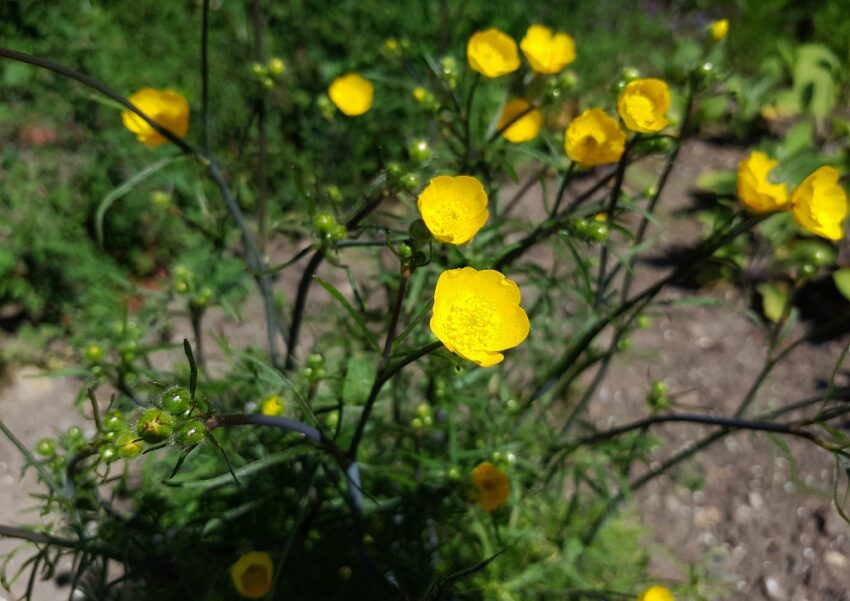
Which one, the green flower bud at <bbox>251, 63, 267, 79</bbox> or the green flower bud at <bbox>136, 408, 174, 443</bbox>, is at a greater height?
the green flower bud at <bbox>251, 63, 267, 79</bbox>

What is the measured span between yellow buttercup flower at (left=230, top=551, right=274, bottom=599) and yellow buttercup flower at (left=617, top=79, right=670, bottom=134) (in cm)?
129

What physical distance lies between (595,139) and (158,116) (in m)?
1.16

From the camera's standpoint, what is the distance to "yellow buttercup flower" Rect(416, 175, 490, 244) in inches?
50.8

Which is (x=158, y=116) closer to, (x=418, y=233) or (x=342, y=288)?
(x=418, y=233)

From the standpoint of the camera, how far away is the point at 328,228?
4.57 feet

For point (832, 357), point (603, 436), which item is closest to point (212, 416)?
point (603, 436)

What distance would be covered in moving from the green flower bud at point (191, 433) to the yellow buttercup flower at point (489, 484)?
0.85 meters

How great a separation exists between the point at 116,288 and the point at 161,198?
1380 mm

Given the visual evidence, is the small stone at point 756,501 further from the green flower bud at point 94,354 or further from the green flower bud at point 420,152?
the green flower bud at point 94,354

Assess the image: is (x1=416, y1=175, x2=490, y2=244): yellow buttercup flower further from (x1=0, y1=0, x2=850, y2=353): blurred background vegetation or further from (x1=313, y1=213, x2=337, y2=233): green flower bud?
(x1=0, y1=0, x2=850, y2=353): blurred background vegetation

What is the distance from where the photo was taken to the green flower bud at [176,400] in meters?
1.04

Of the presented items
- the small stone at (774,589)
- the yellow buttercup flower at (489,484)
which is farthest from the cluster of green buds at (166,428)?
the small stone at (774,589)

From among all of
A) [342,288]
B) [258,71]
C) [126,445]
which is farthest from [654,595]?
[342,288]

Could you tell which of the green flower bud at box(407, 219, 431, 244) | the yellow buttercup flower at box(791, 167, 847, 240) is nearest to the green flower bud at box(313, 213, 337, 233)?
the green flower bud at box(407, 219, 431, 244)
